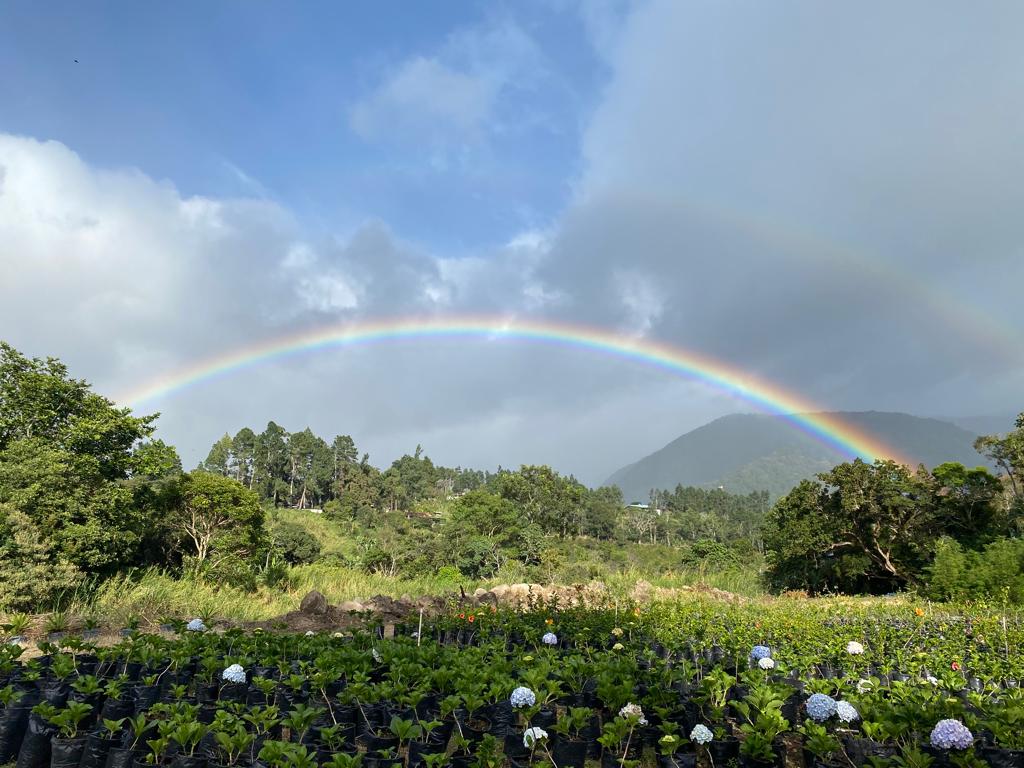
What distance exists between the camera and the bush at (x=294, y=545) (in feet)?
67.2

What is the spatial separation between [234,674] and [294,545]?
17.4 meters

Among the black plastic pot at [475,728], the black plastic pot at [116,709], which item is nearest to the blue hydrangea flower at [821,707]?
the black plastic pot at [475,728]

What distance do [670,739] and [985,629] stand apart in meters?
7.60

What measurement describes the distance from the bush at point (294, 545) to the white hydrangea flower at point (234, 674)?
16.5m

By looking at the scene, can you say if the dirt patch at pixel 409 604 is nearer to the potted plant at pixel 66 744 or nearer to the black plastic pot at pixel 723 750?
the potted plant at pixel 66 744

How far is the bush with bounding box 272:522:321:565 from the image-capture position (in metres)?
20.5

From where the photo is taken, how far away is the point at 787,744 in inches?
165

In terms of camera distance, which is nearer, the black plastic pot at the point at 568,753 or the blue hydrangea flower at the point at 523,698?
the black plastic pot at the point at 568,753

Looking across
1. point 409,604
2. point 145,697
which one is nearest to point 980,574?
point 409,604

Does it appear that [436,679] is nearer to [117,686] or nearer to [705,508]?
[117,686]

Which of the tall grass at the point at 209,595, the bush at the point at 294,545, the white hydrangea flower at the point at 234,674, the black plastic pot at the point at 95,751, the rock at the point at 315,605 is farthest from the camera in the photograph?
the bush at the point at 294,545

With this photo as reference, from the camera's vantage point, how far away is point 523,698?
153 inches

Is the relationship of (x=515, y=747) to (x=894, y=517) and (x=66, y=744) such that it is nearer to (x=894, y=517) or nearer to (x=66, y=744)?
(x=66, y=744)

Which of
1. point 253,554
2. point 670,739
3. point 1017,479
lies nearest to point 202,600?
point 253,554
